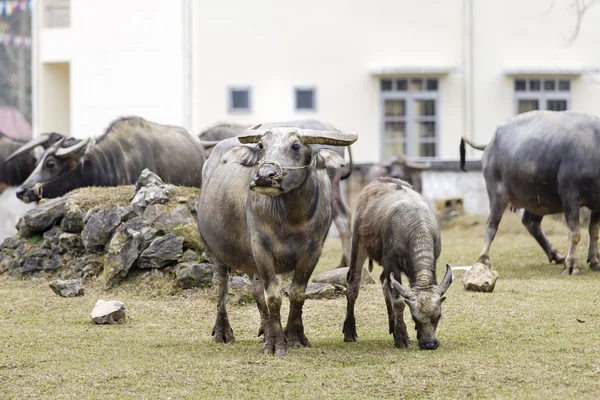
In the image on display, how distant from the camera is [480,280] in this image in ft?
40.0

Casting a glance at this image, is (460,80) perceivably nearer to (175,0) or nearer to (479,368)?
(175,0)

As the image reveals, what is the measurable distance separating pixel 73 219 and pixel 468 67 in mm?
14840

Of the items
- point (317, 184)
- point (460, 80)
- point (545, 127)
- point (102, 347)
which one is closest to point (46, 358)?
point (102, 347)

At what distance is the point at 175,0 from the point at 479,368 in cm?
1921

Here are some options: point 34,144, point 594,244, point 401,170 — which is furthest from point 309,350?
point 401,170

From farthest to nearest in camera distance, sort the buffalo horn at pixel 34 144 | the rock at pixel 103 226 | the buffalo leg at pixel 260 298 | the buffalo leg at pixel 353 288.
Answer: the buffalo horn at pixel 34 144
the rock at pixel 103 226
the buffalo leg at pixel 353 288
the buffalo leg at pixel 260 298

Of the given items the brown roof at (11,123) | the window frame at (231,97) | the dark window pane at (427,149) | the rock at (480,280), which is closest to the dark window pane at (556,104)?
the dark window pane at (427,149)

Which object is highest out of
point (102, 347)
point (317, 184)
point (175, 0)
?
point (175, 0)

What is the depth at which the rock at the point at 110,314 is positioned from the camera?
34.9 ft

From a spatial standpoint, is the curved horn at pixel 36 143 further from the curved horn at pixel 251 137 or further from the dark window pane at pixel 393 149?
the curved horn at pixel 251 137

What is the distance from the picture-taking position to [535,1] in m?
26.4

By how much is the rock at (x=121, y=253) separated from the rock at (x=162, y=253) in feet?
0.45

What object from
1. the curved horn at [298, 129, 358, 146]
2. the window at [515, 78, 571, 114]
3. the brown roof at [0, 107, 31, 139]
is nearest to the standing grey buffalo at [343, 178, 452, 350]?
the curved horn at [298, 129, 358, 146]

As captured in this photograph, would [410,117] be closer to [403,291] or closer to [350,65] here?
[350,65]
